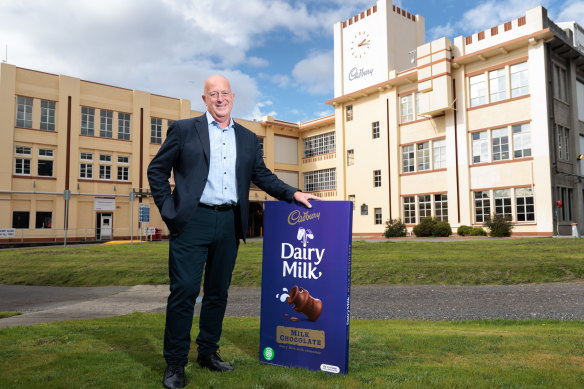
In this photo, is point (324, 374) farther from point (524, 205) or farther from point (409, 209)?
point (409, 209)

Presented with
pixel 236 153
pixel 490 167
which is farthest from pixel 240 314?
pixel 490 167

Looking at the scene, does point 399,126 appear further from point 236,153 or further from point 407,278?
point 236,153

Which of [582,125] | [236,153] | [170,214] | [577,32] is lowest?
[170,214]

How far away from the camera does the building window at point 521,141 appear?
27562 millimetres

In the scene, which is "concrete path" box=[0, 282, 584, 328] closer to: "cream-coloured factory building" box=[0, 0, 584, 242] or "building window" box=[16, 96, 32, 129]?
"cream-coloured factory building" box=[0, 0, 584, 242]

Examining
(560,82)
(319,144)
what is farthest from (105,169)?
(560,82)

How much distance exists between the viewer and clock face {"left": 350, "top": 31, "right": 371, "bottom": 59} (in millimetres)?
37969

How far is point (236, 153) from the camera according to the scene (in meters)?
3.46

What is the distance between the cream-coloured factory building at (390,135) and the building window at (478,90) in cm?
8

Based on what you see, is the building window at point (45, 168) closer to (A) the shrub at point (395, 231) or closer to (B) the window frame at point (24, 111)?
(B) the window frame at point (24, 111)

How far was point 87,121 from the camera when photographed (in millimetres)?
37656

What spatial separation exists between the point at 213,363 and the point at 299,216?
48.6 inches

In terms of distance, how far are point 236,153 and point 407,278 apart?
7.87m

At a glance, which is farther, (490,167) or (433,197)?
(433,197)
